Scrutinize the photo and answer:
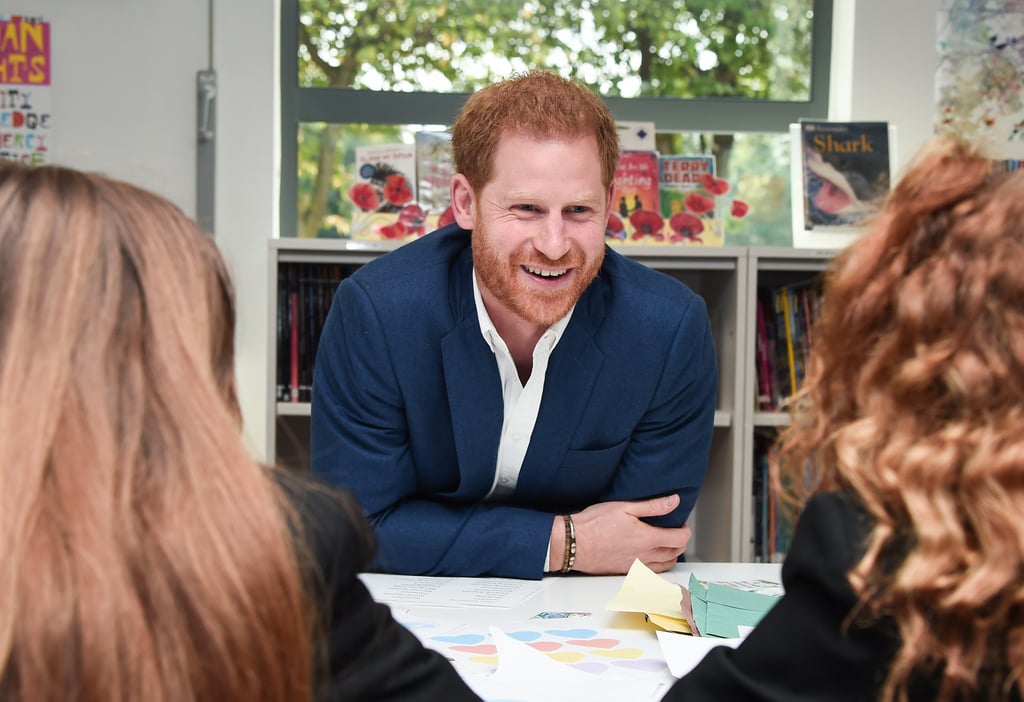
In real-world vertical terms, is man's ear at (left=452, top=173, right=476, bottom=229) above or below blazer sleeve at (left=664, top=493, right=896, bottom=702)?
above

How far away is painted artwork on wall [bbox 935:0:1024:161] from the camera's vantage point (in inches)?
114

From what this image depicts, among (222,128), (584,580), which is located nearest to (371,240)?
(222,128)

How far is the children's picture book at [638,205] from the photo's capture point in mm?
2652

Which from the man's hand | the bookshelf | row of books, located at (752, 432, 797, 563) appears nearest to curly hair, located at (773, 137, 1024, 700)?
the man's hand

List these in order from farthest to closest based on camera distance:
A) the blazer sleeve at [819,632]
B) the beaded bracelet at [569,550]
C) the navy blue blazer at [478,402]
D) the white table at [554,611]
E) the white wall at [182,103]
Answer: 1. the white wall at [182,103]
2. the navy blue blazer at [478,402]
3. the beaded bracelet at [569,550]
4. the white table at [554,611]
5. the blazer sleeve at [819,632]

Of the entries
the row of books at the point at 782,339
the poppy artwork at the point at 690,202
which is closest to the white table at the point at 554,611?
the row of books at the point at 782,339

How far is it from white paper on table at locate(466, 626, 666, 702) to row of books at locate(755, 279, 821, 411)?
1.67 m

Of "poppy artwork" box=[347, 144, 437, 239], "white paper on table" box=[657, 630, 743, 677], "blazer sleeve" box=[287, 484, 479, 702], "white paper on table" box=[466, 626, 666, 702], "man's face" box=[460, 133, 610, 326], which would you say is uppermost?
"poppy artwork" box=[347, 144, 437, 239]

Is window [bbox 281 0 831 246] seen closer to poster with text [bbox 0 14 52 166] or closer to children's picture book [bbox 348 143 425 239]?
children's picture book [bbox 348 143 425 239]

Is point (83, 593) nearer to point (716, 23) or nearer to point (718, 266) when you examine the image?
point (718, 266)

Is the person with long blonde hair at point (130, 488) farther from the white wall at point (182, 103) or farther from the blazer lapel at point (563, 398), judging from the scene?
the white wall at point (182, 103)

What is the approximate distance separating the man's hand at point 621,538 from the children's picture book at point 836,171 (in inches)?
51.7

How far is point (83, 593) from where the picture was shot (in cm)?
60

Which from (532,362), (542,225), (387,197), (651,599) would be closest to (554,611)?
(651,599)
